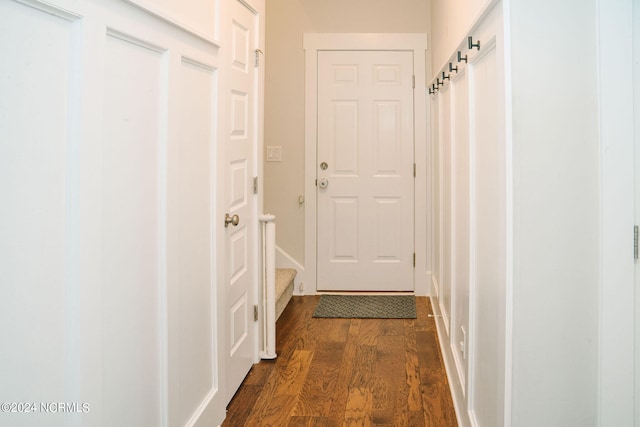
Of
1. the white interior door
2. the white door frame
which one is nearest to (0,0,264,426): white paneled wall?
the white interior door

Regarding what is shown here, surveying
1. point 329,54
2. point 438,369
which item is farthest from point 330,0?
point 438,369

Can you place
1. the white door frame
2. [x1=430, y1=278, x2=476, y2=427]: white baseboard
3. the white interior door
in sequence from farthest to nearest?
the white door frame, [x1=430, y1=278, x2=476, y2=427]: white baseboard, the white interior door

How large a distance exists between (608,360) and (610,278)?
213 mm

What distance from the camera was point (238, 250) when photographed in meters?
3.08

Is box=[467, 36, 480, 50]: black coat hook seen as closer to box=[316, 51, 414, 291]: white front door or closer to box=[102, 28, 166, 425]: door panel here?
box=[102, 28, 166, 425]: door panel

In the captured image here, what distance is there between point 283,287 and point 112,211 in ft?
9.65

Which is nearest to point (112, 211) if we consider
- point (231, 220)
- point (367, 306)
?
point (231, 220)

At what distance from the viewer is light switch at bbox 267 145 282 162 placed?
5270 mm

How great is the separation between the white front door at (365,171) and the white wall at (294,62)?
0.19 metres

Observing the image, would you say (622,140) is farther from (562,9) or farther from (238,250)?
(238,250)

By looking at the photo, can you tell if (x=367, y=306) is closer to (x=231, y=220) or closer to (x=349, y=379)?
(x=349, y=379)

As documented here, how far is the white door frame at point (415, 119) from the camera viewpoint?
203 inches

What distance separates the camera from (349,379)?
3244 millimetres

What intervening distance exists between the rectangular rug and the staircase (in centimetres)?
26
